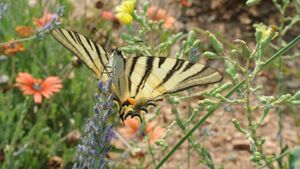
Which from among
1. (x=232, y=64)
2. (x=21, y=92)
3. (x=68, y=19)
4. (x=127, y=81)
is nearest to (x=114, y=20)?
(x=68, y=19)

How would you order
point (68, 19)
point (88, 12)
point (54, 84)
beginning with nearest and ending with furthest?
point (54, 84)
point (68, 19)
point (88, 12)

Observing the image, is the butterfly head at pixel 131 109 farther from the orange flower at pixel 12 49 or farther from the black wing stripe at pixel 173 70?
the orange flower at pixel 12 49

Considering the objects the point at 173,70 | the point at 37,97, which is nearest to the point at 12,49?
the point at 37,97

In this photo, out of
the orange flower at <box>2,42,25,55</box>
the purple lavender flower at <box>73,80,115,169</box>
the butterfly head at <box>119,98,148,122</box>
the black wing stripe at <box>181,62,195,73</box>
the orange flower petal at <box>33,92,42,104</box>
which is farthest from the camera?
the orange flower at <box>2,42,25,55</box>

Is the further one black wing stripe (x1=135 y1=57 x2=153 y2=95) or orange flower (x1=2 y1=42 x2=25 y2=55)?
orange flower (x1=2 y1=42 x2=25 y2=55)

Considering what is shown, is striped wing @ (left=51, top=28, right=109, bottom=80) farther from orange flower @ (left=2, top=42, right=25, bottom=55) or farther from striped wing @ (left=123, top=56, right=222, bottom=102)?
orange flower @ (left=2, top=42, right=25, bottom=55)

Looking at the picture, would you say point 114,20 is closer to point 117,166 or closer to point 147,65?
point 117,166

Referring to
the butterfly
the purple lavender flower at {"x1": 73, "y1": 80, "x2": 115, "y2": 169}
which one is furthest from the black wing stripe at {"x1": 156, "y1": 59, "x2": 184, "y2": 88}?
the purple lavender flower at {"x1": 73, "y1": 80, "x2": 115, "y2": 169}
